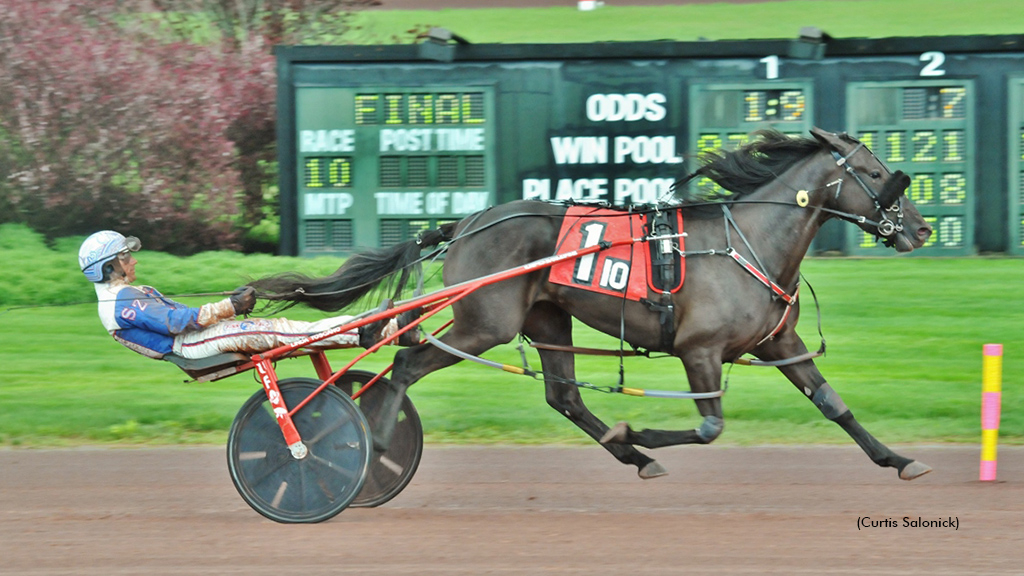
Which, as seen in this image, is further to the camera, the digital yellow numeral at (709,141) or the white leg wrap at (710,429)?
the digital yellow numeral at (709,141)

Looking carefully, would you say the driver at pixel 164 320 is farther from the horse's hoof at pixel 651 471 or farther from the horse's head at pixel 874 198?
the horse's head at pixel 874 198

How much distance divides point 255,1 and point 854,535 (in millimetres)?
13375

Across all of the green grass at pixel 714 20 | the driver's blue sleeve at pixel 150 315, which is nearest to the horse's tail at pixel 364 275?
the driver's blue sleeve at pixel 150 315

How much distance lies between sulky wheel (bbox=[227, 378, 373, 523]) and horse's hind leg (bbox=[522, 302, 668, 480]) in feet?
3.56

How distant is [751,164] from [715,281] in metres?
0.75

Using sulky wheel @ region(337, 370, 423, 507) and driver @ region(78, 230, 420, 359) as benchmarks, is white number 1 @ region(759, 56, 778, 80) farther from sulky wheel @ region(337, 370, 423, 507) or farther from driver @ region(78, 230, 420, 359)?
driver @ region(78, 230, 420, 359)

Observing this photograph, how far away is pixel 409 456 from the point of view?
19.0 feet

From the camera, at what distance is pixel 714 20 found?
902 inches

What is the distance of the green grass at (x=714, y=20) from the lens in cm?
2100

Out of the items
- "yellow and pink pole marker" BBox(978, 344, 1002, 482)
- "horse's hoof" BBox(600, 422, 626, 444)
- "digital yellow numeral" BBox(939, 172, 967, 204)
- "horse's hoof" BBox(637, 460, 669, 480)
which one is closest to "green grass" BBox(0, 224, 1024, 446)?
"digital yellow numeral" BBox(939, 172, 967, 204)

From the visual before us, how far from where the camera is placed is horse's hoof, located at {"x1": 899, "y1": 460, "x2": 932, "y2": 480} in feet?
18.4

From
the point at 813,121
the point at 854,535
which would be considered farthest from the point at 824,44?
the point at 854,535

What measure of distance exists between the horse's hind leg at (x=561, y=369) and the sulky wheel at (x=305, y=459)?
1.09 m

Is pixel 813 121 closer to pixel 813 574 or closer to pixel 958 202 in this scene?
pixel 958 202
